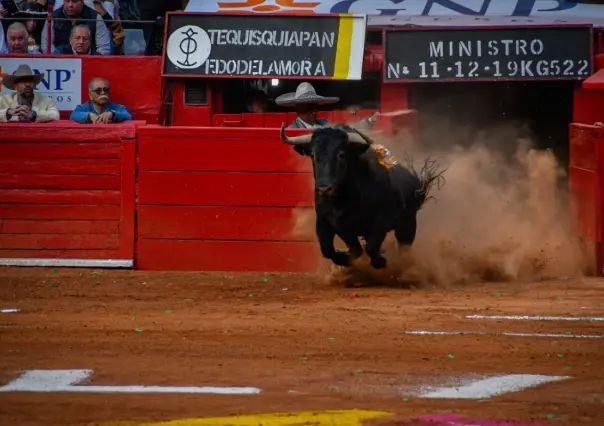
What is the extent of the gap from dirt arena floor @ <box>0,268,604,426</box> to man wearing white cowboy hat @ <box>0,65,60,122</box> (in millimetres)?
2481

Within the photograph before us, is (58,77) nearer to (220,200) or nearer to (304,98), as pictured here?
(220,200)

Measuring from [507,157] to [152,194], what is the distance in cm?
511

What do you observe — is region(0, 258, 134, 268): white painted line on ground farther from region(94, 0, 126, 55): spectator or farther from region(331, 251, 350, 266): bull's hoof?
region(94, 0, 126, 55): spectator

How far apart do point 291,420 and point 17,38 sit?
10601mm

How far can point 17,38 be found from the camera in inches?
632

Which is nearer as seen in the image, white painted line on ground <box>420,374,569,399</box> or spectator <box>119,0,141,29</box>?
white painted line on ground <box>420,374,569,399</box>

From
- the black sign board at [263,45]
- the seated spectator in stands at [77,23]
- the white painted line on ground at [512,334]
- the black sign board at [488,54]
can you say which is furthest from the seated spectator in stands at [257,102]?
the white painted line on ground at [512,334]

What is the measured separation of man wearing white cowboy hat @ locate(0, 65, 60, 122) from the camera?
1440 cm

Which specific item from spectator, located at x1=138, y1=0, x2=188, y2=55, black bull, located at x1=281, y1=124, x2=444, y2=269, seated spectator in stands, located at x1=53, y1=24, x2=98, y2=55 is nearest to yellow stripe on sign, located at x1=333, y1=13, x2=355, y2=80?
spectator, located at x1=138, y1=0, x2=188, y2=55

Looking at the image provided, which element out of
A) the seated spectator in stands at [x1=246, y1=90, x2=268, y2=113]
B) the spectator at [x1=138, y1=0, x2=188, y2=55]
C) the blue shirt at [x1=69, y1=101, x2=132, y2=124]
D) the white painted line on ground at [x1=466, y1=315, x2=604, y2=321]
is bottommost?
Answer: the white painted line on ground at [x1=466, y1=315, x2=604, y2=321]

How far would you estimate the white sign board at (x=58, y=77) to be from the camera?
52.9ft

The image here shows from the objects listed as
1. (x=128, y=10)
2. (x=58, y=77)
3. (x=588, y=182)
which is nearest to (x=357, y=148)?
(x=588, y=182)

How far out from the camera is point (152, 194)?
13734mm

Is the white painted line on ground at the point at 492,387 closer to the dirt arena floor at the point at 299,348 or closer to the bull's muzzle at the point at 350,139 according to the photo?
the dirt arena floor at the point at 299,348
